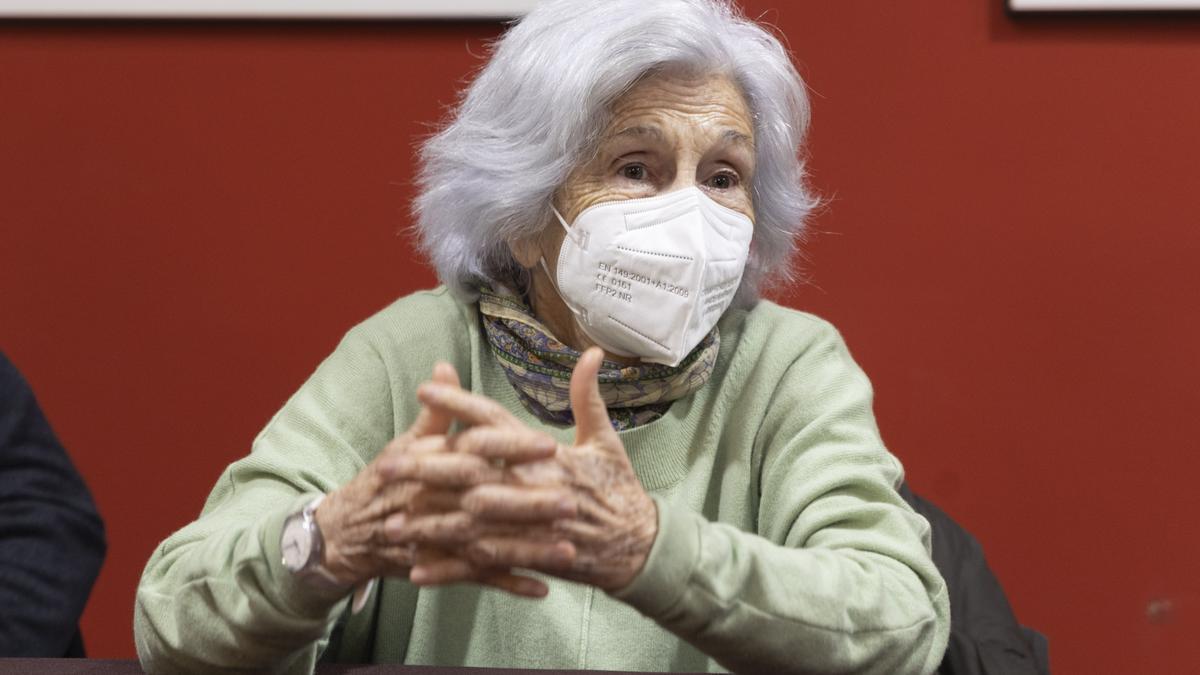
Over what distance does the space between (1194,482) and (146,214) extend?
68.1 inches

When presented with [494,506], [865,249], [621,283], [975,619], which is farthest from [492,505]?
[865,249]

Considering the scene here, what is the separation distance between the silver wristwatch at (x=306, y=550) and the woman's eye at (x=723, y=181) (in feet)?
1.95

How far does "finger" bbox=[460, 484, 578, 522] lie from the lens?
3.42ft

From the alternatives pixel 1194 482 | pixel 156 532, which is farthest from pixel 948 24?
pixel 156 532

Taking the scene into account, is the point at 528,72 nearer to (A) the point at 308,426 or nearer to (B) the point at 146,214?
(A) the point at 308,426

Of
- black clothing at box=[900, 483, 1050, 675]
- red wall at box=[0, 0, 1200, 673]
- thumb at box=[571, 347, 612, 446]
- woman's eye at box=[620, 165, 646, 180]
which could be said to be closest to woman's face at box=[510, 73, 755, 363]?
woman's eye at box=[620, 165, 646, 180]

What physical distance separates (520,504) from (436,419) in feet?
0.39

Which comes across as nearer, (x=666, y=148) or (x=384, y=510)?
(x=384, y=510)

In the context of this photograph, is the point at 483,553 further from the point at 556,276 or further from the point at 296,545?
the point at 556,276

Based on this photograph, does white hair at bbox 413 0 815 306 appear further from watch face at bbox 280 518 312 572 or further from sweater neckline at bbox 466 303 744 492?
watch face at bbox 280 518 312 572

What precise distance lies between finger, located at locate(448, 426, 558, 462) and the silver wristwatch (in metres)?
0.16

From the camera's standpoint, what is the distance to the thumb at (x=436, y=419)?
1111mm

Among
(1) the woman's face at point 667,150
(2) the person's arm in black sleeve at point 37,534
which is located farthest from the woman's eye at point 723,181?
(2) the person's arm in black sleeve at point 37,534

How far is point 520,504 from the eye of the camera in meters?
1.04
